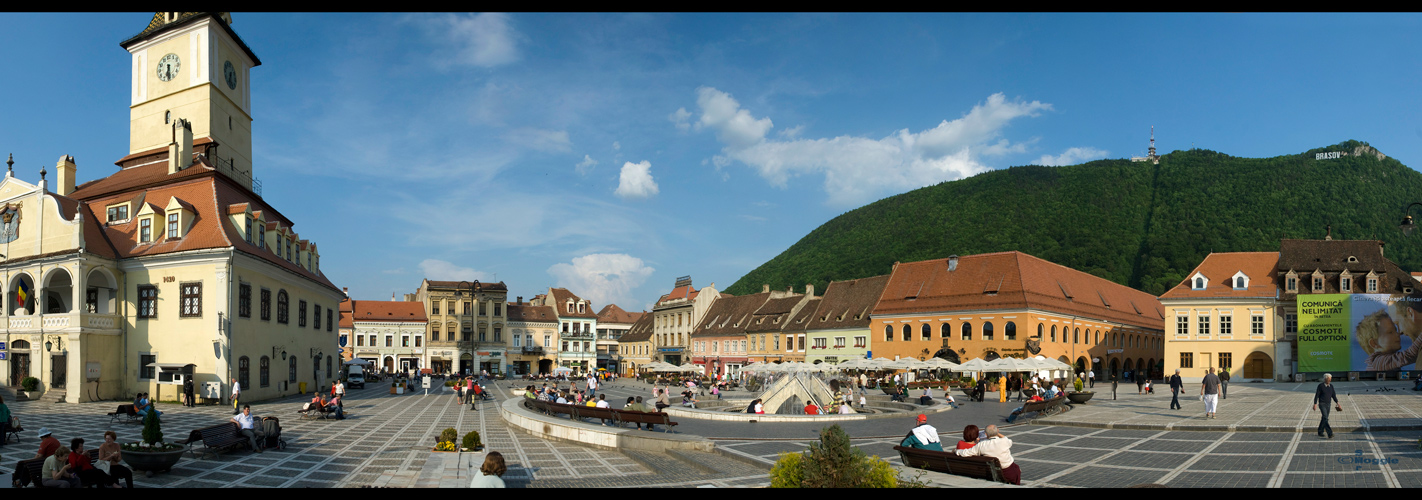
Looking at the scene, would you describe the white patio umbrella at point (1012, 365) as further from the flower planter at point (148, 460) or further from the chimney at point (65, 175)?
the chimney at point (65, 175)

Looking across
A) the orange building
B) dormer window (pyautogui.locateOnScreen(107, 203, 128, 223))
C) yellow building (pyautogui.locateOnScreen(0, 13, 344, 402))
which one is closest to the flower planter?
yellow building (pyautogui.locateOnScreen(0, 13, 344, 402))

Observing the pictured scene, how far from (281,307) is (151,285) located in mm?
5437

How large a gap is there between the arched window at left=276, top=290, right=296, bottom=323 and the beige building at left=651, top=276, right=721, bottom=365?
45.5 metres

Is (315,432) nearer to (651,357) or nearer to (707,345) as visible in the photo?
(707,345)

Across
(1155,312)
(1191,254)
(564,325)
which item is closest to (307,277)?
(564,325)

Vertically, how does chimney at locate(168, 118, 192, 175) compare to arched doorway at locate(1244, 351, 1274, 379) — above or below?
above

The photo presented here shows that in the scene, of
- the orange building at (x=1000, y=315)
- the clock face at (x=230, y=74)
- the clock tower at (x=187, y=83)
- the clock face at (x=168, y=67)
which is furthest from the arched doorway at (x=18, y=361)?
the orange building at (x=1000, y=315)

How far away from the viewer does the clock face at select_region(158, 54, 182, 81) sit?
4350 cm

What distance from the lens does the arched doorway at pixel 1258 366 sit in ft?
175

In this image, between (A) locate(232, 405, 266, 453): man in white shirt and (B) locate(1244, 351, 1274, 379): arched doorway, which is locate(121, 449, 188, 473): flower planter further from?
(B) locate(1244, 351, 1274, 379): arched doorway

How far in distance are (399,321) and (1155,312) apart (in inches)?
2886

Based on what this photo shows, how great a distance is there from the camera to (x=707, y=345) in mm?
78062

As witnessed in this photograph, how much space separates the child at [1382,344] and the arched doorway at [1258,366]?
562 cm

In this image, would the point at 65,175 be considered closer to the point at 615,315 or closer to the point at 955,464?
the point at 955,464
